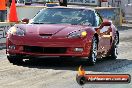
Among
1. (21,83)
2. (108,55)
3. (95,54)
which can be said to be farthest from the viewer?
(108,55)

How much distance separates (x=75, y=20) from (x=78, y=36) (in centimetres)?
116

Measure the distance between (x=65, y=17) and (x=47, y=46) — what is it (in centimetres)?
147

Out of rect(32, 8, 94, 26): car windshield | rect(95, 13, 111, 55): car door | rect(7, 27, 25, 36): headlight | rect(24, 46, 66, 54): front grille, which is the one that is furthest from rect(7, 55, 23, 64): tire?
rect(95, 13, 111, 55): car door

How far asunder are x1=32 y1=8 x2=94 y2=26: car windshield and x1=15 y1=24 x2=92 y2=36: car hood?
517 mm

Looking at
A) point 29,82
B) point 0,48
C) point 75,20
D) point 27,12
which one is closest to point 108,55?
point 75,20

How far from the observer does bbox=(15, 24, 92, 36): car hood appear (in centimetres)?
882

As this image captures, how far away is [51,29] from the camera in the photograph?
8961 millimetres

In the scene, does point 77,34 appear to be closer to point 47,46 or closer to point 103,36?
point 47,46

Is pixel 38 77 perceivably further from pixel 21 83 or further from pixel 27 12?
pixel 27 12

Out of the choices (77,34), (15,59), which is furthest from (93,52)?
(15,59)

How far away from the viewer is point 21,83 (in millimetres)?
6445

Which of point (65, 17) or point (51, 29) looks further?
point (65, 17)

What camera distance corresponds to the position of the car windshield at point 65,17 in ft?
32.4

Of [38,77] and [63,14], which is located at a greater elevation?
[63,14]
